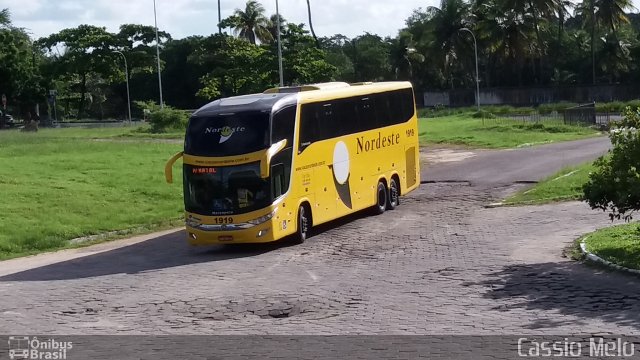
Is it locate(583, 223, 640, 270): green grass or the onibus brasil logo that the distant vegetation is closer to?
locate(583, 223, 640, 270): green grass

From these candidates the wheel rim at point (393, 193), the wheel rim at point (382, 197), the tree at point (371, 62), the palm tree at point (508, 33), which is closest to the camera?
the wheel rim at point (382, 197)

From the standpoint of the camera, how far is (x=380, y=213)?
2616 centimetres

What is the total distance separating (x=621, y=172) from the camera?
14.8 meters

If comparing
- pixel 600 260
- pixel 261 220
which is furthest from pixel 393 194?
pixel 600 260

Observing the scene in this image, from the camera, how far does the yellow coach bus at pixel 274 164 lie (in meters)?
20.5

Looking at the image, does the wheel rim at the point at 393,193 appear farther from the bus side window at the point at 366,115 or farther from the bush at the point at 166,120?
the bush at the point at 166,120

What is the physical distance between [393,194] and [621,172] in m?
12.8

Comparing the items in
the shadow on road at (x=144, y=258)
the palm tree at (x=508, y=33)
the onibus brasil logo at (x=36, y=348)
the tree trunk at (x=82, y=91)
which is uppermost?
the palm tree at (x=508, y=33)

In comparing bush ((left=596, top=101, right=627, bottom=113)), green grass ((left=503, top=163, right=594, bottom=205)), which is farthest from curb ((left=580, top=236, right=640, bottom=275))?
bush ((left=596, top=101, right=627, bottom=113))

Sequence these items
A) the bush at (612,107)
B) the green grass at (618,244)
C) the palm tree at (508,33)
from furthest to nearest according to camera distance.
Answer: the palm tree at (508,33)
the bush at (612,107)
the green grass at (618,244)

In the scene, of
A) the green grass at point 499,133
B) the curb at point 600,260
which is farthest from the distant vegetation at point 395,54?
the curb at point 600,260

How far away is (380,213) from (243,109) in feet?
22.4

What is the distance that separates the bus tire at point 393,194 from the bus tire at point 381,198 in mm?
244

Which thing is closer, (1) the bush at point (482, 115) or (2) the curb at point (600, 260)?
(2) the curb at point (600, 260)
